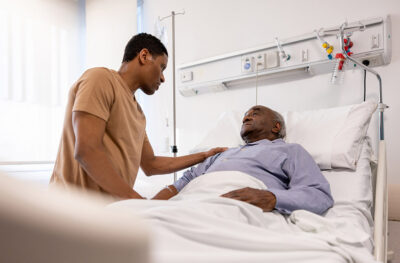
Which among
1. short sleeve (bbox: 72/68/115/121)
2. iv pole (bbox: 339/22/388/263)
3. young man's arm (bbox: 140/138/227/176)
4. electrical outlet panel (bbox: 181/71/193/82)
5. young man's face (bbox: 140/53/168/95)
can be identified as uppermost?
electrical outlet panel (bbox: 181/71/193/82)

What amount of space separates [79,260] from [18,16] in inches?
135

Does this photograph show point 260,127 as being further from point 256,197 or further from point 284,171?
point 256,197

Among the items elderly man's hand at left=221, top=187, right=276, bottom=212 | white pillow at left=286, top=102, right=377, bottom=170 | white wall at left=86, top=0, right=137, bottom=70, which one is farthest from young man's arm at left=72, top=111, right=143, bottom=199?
white wall at left=86, top=0, right=137, bottom=70

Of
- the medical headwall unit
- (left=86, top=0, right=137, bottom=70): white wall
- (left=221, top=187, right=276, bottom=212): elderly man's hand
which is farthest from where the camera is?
(left=86, top=0, right=137, bottom=70): white wall

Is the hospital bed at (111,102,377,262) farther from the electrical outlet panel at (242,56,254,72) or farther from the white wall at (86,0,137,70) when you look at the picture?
the white wall at (86,0,137,70)

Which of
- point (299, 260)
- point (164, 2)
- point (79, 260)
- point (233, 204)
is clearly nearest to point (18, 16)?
point (164, 2)

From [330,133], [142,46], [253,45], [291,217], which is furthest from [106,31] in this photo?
[291,217]

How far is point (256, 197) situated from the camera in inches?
47.3

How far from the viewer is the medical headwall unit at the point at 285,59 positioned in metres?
2.08

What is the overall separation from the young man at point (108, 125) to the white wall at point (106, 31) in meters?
2.15

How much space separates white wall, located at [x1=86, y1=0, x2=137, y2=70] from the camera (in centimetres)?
357

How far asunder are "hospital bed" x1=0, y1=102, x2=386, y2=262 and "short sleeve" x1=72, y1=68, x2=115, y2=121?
457 mm

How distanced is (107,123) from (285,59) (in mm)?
1507

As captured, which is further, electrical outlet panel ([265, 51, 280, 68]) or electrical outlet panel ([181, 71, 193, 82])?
electrical outlet panel ([181, 71, 193, 82])
